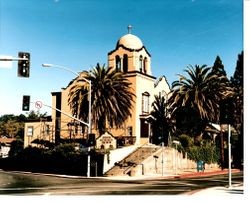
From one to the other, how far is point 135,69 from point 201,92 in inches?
320

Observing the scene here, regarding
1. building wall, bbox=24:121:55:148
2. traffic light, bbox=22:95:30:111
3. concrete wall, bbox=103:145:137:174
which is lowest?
concrete wall, bbox=103:145:137:174

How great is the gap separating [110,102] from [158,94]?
43.6 feet

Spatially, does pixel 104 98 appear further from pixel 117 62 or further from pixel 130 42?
pixel 130 42

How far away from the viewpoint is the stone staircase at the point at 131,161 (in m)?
36.5

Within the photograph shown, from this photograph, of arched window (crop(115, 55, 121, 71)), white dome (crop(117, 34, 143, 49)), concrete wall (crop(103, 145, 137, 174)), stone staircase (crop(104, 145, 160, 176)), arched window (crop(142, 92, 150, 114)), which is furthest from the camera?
arched window (crop(142, 92, 150, 114))

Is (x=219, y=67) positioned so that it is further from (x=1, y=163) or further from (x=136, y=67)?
(x=1, y=163)

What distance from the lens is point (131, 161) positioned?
3847cm

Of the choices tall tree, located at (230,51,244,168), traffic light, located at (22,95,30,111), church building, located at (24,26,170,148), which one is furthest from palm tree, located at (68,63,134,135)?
traffic light, located at (22,95,30,111)

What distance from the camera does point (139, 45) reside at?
158 feet

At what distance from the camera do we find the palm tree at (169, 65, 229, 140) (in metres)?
43.9

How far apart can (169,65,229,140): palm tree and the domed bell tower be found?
4573 millimetres

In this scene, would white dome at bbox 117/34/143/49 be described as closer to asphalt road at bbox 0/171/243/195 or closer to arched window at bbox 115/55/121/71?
arched window at bbox 115/55/121/71
